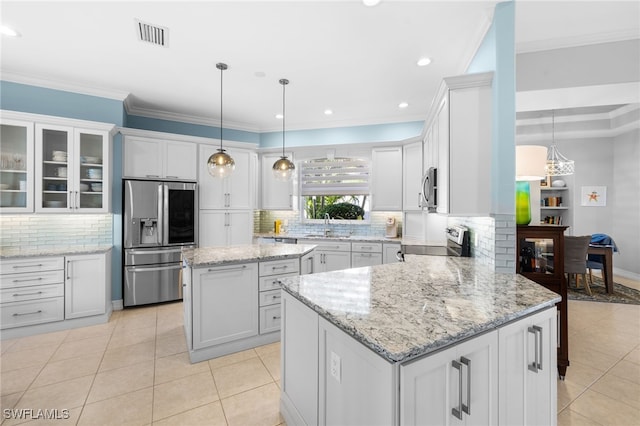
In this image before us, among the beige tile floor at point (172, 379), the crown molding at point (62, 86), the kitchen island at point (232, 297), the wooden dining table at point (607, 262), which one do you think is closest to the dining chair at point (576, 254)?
the wooden dining table at point (607, 262)

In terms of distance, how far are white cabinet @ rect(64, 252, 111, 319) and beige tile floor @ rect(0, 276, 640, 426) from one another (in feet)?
0.80

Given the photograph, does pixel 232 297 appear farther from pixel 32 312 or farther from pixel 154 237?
pixel 32 312

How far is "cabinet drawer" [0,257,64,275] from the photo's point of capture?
316cm

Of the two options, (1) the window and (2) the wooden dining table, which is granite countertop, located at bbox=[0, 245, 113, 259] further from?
(2) the wooden dining table

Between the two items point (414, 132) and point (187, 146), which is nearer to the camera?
point (187, 146)

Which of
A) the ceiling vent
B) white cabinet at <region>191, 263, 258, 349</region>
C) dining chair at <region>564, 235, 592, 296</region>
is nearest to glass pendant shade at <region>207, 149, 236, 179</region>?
white cabinet at <region>191, 263, 258, 349</region>

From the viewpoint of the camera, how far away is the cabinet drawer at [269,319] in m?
3.01

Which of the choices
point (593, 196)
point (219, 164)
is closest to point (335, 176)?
point (219, 164)

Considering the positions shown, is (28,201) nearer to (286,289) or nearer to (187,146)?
(187,146)

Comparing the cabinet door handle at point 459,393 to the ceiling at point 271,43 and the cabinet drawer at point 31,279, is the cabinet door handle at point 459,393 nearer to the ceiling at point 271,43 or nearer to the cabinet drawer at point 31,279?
the ceiling at point 271,43

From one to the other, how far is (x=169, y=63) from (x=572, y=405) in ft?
15.8

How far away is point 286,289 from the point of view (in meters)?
1.80

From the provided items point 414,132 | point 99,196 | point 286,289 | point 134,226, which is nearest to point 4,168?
point 99,196

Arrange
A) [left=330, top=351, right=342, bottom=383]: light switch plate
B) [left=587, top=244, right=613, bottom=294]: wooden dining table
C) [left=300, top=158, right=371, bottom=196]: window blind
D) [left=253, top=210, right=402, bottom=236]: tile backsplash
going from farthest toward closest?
[left=300, top=158, right=371, bottom=196]: window blind < [left=253, top=210, right=402, bottom=236]: tile backsplash < [left=587, top=244, right=613, bottom=294]: wooden dining table < [left=330, top=351, right=342, bottom=383]: light switch plate
